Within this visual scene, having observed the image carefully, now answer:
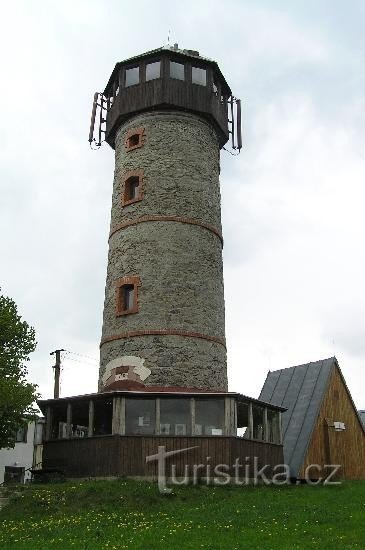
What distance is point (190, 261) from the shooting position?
26109 millimetres

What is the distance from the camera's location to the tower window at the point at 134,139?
2850 centimetres

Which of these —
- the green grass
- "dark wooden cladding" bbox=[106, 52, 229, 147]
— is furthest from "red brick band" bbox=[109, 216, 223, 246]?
the green grass

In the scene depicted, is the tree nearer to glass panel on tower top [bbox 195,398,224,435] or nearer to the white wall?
glass panel on tower top [bbox 195,398,224,435]

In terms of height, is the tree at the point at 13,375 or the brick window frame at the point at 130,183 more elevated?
the brick window frame at the point at 130,183

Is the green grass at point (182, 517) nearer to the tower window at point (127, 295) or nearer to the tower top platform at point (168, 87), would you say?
the tower window at point (127, 295)

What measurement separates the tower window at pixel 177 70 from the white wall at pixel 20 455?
28.4 m

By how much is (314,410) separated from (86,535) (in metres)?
17.0

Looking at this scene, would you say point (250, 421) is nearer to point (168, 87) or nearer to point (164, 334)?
point (164, 334)

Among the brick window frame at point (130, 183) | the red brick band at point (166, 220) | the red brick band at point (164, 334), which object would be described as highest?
the brick window frame at point (130, 183)

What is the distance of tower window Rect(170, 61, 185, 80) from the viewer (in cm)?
2938

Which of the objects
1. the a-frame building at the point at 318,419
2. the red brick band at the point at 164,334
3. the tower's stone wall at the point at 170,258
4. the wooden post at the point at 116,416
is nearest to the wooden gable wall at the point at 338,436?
the a-frame building at the point at 318,419

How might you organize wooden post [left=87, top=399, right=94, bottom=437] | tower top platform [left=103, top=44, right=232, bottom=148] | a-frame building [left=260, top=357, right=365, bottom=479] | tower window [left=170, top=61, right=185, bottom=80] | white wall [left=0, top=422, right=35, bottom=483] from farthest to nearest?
white wall [left=0, top=422, right=35, bottom=483], tower window [left=170, top=61, right=185, bottom=80], tower top platform [left=103, top=44, right=232, bottom=148], a-frame building [left=260, top=357, right=365, bottom=479], wooden post [left=87, top=399, right=94, bottom=437]

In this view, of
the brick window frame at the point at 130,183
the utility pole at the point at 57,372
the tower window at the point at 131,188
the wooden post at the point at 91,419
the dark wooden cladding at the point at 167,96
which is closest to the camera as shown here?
the wooden post at the point at 91,419

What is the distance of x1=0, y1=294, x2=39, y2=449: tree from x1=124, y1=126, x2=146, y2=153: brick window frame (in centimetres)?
932
